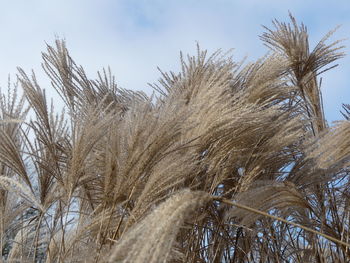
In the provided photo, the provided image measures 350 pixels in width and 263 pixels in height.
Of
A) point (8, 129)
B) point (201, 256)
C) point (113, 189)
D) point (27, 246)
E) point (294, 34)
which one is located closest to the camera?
point (113, 189)

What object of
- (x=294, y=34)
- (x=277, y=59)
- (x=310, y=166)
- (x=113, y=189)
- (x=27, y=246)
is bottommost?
(x=27, y=246)

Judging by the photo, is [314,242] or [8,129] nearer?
[8,129]

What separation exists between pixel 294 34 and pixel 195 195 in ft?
8.49

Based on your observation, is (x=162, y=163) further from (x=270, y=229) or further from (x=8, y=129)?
(x=270, y=229)

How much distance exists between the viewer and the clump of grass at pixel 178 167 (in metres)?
1.77

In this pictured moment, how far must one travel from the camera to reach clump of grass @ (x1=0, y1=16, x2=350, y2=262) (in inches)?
69.6

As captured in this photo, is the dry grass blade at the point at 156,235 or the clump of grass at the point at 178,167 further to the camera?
the clump of grass at the point at 178,167

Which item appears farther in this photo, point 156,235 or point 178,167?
point 178,167

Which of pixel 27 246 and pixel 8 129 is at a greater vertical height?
pixel 8 129

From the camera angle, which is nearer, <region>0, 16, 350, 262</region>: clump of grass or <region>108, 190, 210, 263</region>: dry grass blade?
<region>108, 190, 210, 263</region>: dry grass blade

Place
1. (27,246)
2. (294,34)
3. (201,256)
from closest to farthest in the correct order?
1. (201,256)
2. (27,246)
3. (294,34)

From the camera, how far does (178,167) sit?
182 centimetres

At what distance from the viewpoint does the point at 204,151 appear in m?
2.34

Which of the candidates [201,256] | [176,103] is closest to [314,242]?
[201,256]
